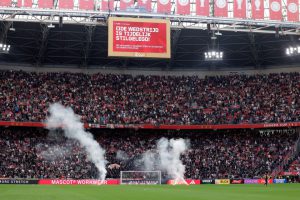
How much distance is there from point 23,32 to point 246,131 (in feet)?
102

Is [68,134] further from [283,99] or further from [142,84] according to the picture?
[283,99]

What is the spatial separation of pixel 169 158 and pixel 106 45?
16.2 m

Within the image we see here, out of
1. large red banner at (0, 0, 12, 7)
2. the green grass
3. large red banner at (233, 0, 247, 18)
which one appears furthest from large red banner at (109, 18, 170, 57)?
Answer: the green grass

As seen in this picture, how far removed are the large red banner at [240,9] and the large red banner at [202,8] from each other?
8.98 ft

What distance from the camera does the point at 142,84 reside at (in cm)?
6581

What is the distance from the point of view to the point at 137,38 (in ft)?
144

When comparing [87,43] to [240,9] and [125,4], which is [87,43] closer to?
[125,4]

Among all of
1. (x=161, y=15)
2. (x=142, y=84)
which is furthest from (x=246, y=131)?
(x=161, y=15)

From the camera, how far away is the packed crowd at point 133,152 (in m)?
52.2

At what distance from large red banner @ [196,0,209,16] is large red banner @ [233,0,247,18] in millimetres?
2738

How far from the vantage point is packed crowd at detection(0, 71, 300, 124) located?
59.0 m

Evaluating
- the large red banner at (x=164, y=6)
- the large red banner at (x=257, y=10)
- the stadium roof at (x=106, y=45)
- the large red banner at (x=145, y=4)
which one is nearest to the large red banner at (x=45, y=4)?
the large red banner at (x=145, y=4)

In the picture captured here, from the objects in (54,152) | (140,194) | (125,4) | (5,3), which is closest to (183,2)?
(125,4)

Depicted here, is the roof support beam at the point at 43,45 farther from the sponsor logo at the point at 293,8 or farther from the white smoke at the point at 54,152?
the sponsor logo at the point at 293,8
